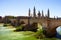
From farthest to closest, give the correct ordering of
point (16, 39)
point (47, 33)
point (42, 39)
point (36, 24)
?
point (36, 24) → point (47, 33) → point (42, 39) → point (16, 39)

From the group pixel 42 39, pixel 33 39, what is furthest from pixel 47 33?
pixel 33 39

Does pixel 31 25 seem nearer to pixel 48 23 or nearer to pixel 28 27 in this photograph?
pixel 28 27

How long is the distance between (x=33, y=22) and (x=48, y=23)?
32.6 ft

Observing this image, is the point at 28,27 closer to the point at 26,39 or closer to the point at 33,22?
the point at 33,22

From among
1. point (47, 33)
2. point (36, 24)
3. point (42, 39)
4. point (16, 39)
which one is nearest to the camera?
point (16, 39)

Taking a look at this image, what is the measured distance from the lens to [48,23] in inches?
1234

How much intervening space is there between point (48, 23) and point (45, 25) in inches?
26.4

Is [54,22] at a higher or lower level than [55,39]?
higher

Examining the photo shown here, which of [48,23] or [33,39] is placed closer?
[33,39]

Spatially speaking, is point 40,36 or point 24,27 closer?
point 40,36

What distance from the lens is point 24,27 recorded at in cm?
4025

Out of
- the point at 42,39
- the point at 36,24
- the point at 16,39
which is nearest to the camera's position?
the point at 16,39

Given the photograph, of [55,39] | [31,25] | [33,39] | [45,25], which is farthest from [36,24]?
[33,39]

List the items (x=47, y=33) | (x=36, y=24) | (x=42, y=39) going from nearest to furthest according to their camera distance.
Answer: (x=42, y=39), (x=47, y=33), (x=36, y=24)
